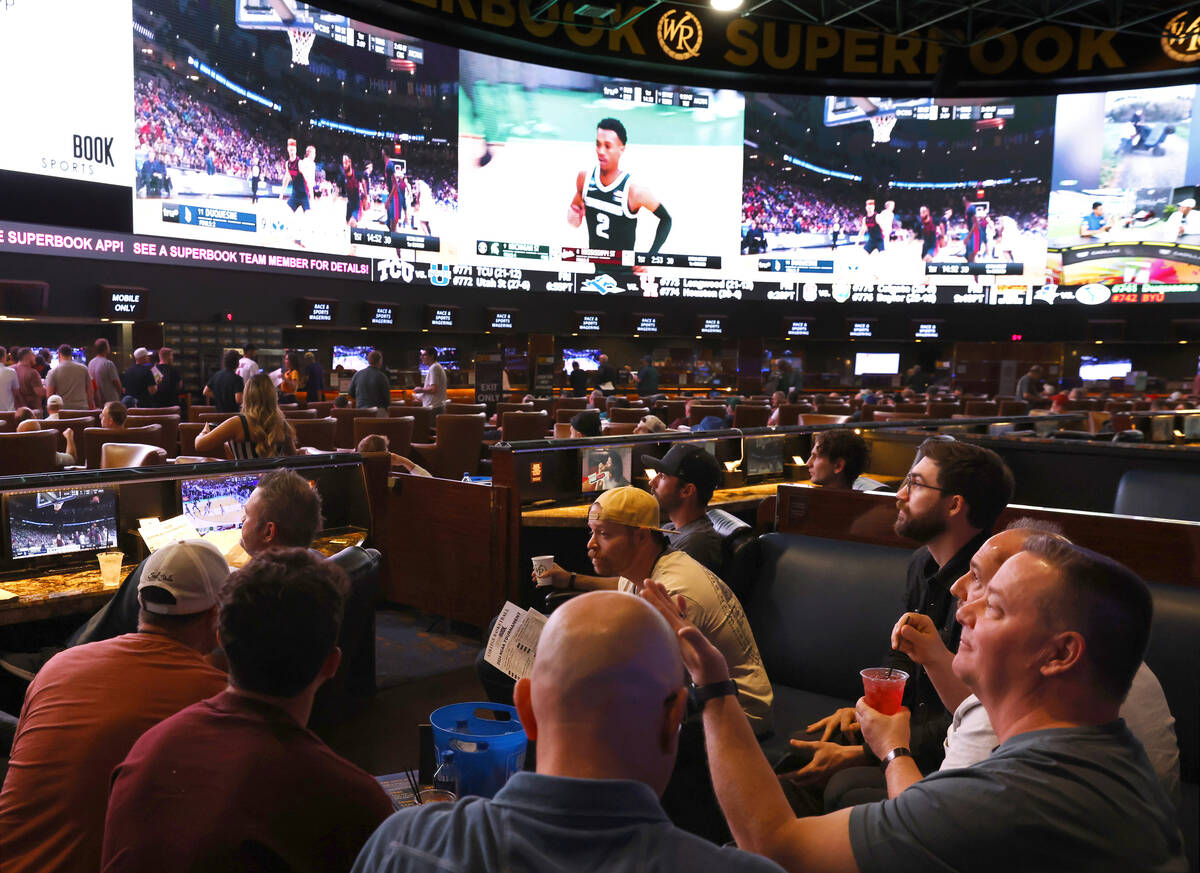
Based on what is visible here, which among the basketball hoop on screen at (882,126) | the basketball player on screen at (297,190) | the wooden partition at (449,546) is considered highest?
the basketball hoop on screen at (882,126)

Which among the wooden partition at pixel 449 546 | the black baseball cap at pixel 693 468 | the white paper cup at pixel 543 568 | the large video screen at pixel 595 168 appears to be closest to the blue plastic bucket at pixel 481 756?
the white paper cup at pixel 543 568

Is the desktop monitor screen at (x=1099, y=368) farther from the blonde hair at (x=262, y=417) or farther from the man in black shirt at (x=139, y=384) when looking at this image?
the blonde hair at (x=262, y=417)

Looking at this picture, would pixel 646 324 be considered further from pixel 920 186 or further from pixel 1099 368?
pixel 1099 368

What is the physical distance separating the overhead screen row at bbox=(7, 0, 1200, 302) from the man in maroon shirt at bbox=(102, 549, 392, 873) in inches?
465

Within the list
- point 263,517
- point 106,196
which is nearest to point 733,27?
point 106,196

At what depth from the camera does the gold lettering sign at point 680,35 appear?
12539mm

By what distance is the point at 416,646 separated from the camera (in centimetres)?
493

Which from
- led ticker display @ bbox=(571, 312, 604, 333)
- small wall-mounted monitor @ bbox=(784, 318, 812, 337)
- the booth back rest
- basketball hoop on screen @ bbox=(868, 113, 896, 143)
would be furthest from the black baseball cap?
basketball hoop on screen @ bbox=(868, 113, 896, 143)

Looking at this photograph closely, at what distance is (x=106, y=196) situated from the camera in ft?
38.8

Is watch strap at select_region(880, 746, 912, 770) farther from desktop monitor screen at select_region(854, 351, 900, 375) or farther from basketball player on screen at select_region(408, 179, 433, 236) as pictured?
desktop monitor screen at select_region(854, 351, 900, 375)

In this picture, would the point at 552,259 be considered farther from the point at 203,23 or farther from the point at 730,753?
the point at 730,753

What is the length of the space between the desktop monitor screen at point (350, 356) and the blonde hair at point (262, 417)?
35.5ft

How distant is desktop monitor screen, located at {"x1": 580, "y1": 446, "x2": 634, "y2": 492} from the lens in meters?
5.07

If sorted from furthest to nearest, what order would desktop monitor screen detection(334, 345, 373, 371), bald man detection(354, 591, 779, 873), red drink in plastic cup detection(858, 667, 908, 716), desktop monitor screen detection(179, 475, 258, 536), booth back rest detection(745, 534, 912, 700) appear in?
desktop monitor screen detection(334, 345, 373, 371), desktop monitor screen detection(179, 475, 258, 536), booth back rest detection(745, 534, 912, 700), red drink in plastic cup detection(858, 667, 908, 716), bald man detection(354, 591, 779, 873)
